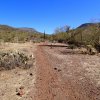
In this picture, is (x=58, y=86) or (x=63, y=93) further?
(x=58, y=86)

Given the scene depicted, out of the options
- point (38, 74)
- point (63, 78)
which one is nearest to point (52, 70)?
point (38, 74)

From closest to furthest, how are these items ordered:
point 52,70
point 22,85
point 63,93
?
1. point 63,93
2. point 22,85
3. point 52,70

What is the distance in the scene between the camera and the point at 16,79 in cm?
1105

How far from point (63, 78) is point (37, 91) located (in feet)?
7.62

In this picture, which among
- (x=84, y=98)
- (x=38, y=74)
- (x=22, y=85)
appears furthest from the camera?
(x=38, y=74)

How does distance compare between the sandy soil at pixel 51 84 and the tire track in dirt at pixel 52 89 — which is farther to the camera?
the sandy soil at pixel 51 84

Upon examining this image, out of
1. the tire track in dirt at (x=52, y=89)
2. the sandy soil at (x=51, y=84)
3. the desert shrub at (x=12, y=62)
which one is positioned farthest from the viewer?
the desert shrub at (x=12, y=62)

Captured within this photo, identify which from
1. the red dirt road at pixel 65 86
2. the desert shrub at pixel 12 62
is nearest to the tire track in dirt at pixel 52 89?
the red dirt road at pixel 65 86

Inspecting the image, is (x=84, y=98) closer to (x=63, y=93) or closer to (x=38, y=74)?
(x=63, y=93)

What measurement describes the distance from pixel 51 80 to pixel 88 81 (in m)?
1.61

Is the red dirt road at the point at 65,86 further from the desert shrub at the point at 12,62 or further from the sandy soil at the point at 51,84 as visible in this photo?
the desert shrub at the point at 12,62

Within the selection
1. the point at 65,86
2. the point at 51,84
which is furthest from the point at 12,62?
the point at 65,86

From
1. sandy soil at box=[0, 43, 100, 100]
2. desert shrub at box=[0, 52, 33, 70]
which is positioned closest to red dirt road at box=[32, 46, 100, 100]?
sandy soil at box=[0, 43, 100, 100]

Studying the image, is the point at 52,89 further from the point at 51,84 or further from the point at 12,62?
the point at 12,62
